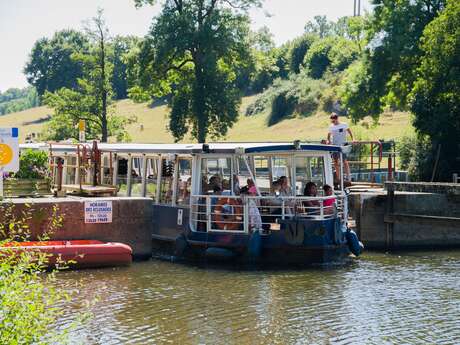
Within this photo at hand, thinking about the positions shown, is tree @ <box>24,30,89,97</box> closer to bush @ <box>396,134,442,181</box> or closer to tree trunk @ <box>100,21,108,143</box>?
tree trunk @ <box>100,21,108,143</box>

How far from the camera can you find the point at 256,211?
21.1m

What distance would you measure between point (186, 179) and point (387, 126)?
40757 mm

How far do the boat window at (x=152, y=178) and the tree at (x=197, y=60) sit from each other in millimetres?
22213

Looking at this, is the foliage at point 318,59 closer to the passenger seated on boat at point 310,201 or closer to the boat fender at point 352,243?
the boat fender at point 352,243

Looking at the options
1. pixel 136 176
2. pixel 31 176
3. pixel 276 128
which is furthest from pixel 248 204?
pixel 276 128

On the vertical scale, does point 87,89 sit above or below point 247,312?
above

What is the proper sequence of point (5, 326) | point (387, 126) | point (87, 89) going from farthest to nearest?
point (387, 126) → point (87, 89) → point (5, 326)

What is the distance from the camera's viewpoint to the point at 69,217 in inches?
838

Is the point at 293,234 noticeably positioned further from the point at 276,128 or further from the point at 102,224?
the point at 276,128

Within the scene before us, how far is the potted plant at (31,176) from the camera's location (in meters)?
23.1

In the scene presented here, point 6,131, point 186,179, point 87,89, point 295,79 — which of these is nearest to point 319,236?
point 186,179

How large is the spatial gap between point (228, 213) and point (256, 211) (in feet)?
2.28

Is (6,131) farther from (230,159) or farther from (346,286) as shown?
(346,286)

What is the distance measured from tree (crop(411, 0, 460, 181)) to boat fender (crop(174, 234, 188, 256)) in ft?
48.3
